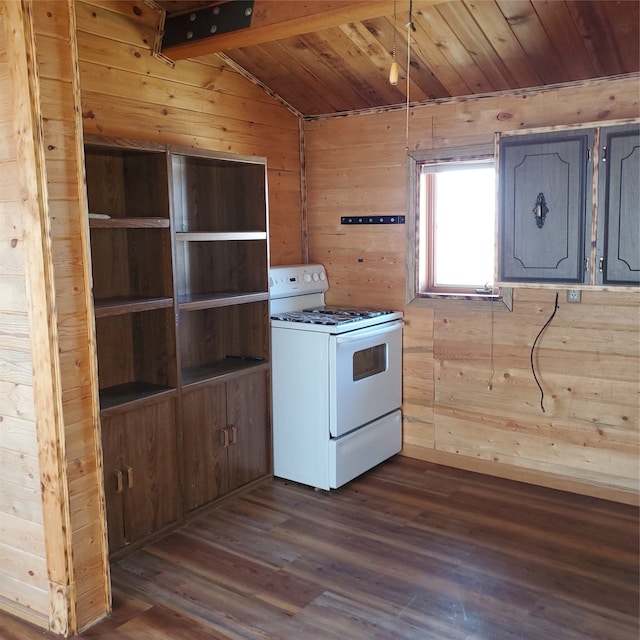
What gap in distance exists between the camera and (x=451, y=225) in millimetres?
3822

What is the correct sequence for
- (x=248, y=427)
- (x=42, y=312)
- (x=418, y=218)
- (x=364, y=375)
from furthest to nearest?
(x=418, y=218)
(x=364, y=375)
(x=248, y=427)
(x=42, y=312)

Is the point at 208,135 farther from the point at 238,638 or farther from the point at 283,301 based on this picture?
the point at 238,638

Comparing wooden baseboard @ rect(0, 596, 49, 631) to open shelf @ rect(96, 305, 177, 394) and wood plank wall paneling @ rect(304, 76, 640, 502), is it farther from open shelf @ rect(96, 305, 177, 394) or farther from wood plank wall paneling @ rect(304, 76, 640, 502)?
wood plank wall paneling @ rect(304, 76, 640, 502)

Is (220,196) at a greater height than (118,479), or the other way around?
(220,196)

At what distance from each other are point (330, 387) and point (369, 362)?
0.40 m

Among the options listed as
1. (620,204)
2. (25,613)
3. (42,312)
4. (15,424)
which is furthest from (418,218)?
(25,613)

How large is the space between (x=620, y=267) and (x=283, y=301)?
1810 mm

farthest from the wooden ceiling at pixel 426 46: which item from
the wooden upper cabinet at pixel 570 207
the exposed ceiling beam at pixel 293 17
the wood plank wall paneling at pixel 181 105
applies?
the wooden upper cabinet at pixel 570 207

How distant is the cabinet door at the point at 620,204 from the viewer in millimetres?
2734

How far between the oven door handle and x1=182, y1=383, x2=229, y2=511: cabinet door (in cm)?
67

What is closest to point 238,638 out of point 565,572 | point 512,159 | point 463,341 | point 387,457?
point 565,572

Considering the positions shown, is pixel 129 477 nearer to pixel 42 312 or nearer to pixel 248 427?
pixel 248 427

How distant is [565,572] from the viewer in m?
2.69

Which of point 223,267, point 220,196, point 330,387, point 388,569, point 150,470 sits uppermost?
point 220,196
